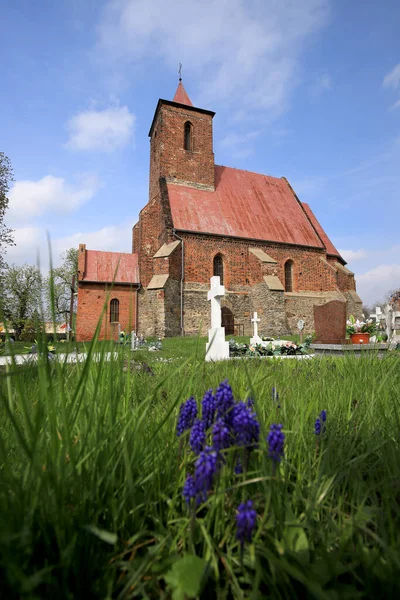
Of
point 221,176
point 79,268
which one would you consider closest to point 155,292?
point 79,268

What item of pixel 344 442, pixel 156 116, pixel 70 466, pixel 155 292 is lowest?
pixel 344 442

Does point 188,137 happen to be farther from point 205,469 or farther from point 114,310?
point 205,469

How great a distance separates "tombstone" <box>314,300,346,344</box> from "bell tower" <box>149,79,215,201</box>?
53.1 feet

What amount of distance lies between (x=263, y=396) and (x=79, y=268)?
924 inches

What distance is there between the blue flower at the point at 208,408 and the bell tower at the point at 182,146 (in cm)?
2378

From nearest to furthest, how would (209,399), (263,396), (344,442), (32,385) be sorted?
(209,399) → (344,442) → (263,396) → (32,385)

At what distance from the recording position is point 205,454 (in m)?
0.87

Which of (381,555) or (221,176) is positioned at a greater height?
(221,176)

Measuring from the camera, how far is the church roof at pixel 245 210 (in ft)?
73.5

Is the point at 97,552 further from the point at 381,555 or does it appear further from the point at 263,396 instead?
the point at 263,396

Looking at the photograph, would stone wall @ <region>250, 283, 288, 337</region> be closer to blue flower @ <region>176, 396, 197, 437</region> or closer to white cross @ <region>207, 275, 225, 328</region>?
white cross @ <region>207, 275, 225, 328</region>

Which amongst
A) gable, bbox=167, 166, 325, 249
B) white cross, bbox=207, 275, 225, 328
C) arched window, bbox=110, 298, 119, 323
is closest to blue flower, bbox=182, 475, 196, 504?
white cross, bbox=207, 275, 225, 328

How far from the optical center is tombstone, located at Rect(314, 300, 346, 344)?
34.6ft

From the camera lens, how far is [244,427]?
3.08 feet
